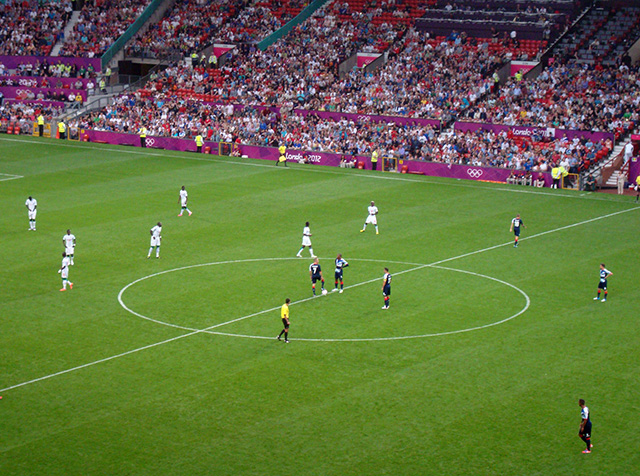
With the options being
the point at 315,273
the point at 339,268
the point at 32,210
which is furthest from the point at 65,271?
the point at 32,210

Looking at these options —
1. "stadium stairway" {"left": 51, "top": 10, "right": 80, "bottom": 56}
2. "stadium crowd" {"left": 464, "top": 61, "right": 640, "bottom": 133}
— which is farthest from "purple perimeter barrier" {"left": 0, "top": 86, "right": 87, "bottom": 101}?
"stadium crowd" {"left": 464, "top": 61, "right": 640, "bottom": 133}

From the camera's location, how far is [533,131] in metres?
61.4

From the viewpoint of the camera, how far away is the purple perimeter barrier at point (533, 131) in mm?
59250

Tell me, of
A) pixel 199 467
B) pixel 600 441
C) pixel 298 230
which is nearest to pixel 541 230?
pixel 298 230

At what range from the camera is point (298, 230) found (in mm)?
44594

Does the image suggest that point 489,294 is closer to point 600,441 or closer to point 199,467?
point 600,441

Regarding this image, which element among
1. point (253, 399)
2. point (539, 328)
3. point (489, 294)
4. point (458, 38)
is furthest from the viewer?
point (458, 38)

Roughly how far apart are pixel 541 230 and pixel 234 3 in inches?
2119

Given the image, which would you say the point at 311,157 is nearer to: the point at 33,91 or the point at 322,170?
the point at 322,170

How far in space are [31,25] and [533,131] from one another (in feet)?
180

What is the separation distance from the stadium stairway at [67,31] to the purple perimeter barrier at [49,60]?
2.01 m

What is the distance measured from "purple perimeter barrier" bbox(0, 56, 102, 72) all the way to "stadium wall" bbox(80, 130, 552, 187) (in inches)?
493

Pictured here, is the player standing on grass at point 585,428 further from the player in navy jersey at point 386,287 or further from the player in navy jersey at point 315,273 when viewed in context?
the player in navy jersey at point 315,273

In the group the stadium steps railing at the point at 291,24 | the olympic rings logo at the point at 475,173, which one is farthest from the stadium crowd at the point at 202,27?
the olympic rings logo at the point at 475,173
